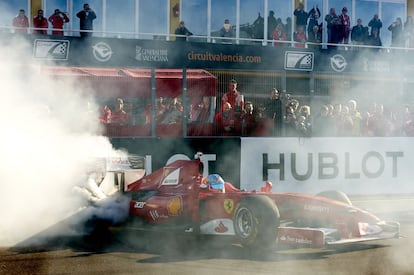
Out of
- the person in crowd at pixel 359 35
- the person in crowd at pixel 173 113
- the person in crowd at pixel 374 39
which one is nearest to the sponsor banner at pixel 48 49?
the person in crowd at pixel 173 113

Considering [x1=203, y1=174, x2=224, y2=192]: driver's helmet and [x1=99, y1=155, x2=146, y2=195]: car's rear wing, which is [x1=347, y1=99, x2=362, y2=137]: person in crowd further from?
[x1=203, y1=174, x2=224, y2=192]: driver's helmet

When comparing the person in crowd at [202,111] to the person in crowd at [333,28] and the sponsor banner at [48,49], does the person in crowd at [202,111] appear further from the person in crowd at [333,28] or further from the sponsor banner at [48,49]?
the person in crowd at [333,28]

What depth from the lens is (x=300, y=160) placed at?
597 inches

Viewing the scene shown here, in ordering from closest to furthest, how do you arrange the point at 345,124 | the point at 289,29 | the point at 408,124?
the point at 345,124 < the point at 408,124 < the point at 289,29

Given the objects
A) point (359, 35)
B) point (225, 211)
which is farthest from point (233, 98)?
point (225, 211)

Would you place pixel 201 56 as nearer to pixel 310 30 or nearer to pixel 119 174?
pixel 310 30

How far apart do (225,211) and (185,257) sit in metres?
1.14

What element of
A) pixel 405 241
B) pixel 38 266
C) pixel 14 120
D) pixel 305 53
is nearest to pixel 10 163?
pixel 14 120

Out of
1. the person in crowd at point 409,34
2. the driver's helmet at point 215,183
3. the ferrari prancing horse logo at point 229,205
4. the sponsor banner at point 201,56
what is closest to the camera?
the ferrari prancing horse logo at point 229,205

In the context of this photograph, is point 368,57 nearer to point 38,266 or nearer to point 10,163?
point 10,163

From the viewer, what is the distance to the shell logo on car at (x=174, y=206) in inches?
380

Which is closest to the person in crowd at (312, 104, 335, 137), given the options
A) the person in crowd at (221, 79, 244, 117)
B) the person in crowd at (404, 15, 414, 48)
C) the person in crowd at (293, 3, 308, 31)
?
the person in crowd at (221, 79, 244, 117)

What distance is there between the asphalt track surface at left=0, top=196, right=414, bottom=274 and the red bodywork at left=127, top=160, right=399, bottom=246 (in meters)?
0.20

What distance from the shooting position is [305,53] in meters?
16.1
